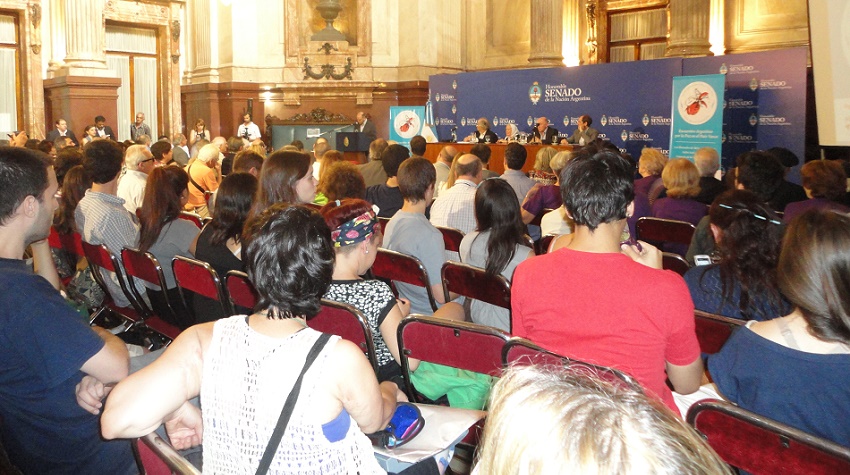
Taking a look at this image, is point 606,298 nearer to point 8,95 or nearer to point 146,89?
point 8,95

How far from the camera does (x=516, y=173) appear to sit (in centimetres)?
681

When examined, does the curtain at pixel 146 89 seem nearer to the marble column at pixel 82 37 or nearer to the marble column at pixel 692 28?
the marble column at pixel 82 37

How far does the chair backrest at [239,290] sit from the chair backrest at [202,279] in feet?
0.15

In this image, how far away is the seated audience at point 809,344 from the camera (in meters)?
1.93

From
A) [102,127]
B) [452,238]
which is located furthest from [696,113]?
[102,127]

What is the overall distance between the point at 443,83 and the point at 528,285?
42.5 ft

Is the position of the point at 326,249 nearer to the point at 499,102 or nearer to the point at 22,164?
the point at 22,164

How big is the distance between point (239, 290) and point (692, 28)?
11.5m

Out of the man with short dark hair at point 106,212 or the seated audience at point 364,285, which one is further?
the man with short dark hair at point 106,212

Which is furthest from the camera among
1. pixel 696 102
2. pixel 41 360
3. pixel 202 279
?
pixel 696 102

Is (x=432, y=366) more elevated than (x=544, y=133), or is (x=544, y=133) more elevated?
(x=544, y=133)

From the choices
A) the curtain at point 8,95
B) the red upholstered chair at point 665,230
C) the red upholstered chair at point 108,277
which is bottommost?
the red upholstered chair at point 108,277

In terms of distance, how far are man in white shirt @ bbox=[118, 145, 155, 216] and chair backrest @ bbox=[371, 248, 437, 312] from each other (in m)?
3.41

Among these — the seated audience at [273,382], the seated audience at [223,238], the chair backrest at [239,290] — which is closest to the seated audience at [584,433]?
the seated audience at [273,382]
